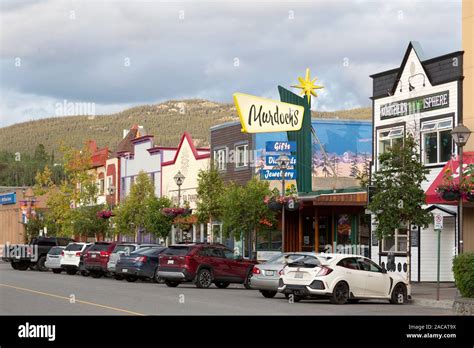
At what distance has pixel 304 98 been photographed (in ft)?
159

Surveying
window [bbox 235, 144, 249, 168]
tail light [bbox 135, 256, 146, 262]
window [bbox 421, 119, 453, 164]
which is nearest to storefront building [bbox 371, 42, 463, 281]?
window [bbox 421, 119, 453, 164]

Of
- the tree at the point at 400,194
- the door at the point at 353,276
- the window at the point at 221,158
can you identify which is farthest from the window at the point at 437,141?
the window at the point at 221,158

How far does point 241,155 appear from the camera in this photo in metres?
51.6

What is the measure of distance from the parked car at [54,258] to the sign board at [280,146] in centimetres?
1144

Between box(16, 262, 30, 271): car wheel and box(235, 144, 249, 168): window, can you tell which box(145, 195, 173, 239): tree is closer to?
box(235, 144, 249, 168): window

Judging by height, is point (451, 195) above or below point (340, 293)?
above

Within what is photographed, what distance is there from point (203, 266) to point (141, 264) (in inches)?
193

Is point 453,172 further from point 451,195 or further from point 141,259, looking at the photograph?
point 141,259

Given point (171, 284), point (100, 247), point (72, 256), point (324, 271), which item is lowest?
point (171, 284)

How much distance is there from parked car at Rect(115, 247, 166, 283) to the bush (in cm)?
1612

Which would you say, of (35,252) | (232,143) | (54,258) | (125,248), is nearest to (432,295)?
(125,248)

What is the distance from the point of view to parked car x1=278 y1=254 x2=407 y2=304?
25.3 meters

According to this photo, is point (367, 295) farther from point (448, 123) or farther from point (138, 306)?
point (448, 123)

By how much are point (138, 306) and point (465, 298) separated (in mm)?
7769
